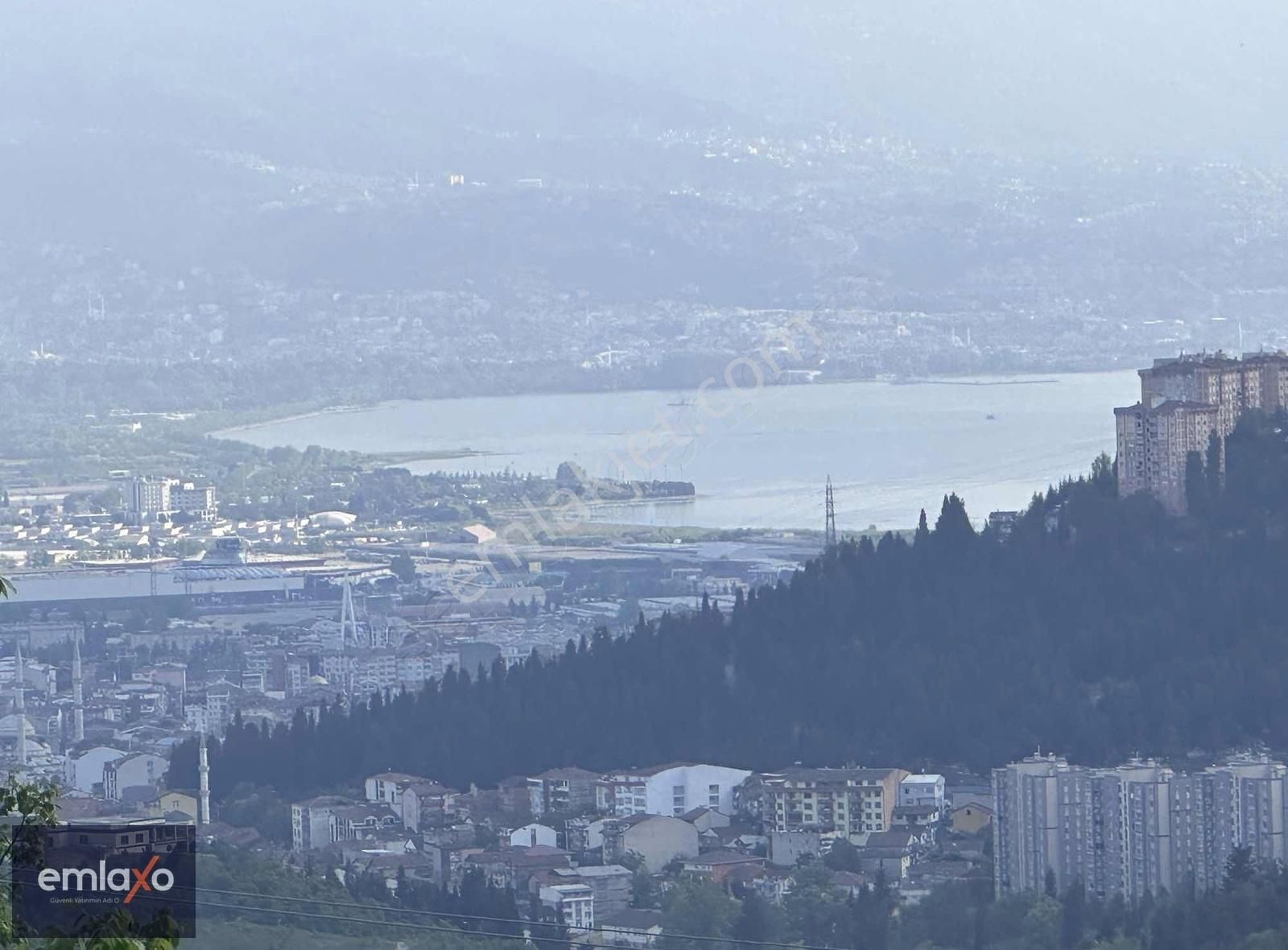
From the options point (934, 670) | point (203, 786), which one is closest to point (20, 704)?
point (203, 786)

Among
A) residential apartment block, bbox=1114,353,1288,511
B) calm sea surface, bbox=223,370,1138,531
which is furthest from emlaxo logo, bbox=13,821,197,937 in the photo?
calm sea surface, bbox=223,370,1138,531

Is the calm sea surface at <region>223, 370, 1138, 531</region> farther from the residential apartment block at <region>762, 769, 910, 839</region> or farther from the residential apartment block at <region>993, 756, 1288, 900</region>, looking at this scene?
the residential apartment block at <region>993, 756, 1288, 900</region>

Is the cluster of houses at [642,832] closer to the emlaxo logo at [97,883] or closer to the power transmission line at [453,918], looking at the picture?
the power transmission line at [453,918]

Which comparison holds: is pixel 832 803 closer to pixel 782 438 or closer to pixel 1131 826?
pixel 1131 826

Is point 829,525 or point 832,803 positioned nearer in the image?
point 832,803

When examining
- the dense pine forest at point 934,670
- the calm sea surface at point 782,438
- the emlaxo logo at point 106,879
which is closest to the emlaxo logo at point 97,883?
the emlaxo logo at point 106,879
